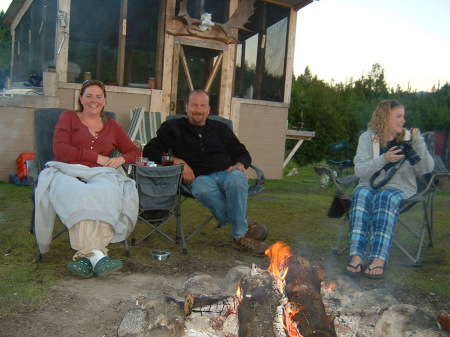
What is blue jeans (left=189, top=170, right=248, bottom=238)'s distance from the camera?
3637 millimetres

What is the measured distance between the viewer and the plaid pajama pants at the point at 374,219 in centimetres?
331

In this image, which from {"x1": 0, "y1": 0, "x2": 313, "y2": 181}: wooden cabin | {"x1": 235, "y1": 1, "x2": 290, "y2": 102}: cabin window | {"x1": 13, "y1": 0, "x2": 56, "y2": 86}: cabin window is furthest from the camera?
{"x1": 13, "y1": 0, "x2": 56, "y2": 86}: cabin window

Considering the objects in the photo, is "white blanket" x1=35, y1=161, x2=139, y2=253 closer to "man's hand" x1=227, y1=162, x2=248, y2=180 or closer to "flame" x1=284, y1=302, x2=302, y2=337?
"man's hand" x1=227, y1=162, x2=248, y2=180

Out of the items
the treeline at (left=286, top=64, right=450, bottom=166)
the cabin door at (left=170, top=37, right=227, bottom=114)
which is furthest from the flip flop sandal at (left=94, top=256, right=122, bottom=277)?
the treeline at (left=286, top=64, right=450, bottom=166)

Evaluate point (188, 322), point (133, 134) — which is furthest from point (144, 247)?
point (133, 134)

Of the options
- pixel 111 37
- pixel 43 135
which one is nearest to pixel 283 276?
pixel 43 135

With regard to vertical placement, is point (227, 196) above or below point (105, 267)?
above

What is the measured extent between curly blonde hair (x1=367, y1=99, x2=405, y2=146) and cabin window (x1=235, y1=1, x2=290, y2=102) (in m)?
5.03

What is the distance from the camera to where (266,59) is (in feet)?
29.0

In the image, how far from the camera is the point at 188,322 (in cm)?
198

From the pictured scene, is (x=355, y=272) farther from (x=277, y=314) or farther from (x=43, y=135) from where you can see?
(x=43, y=135)

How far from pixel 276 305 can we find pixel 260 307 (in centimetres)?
8

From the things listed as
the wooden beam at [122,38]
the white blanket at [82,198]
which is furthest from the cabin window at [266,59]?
the white blanket at [82,198]

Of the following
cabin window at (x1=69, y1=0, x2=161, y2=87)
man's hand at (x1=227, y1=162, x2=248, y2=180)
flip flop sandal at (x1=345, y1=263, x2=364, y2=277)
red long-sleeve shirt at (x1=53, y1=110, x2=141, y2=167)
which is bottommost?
flip flop sandal at (x1=345, y1=263, x2=364, y2=277)
